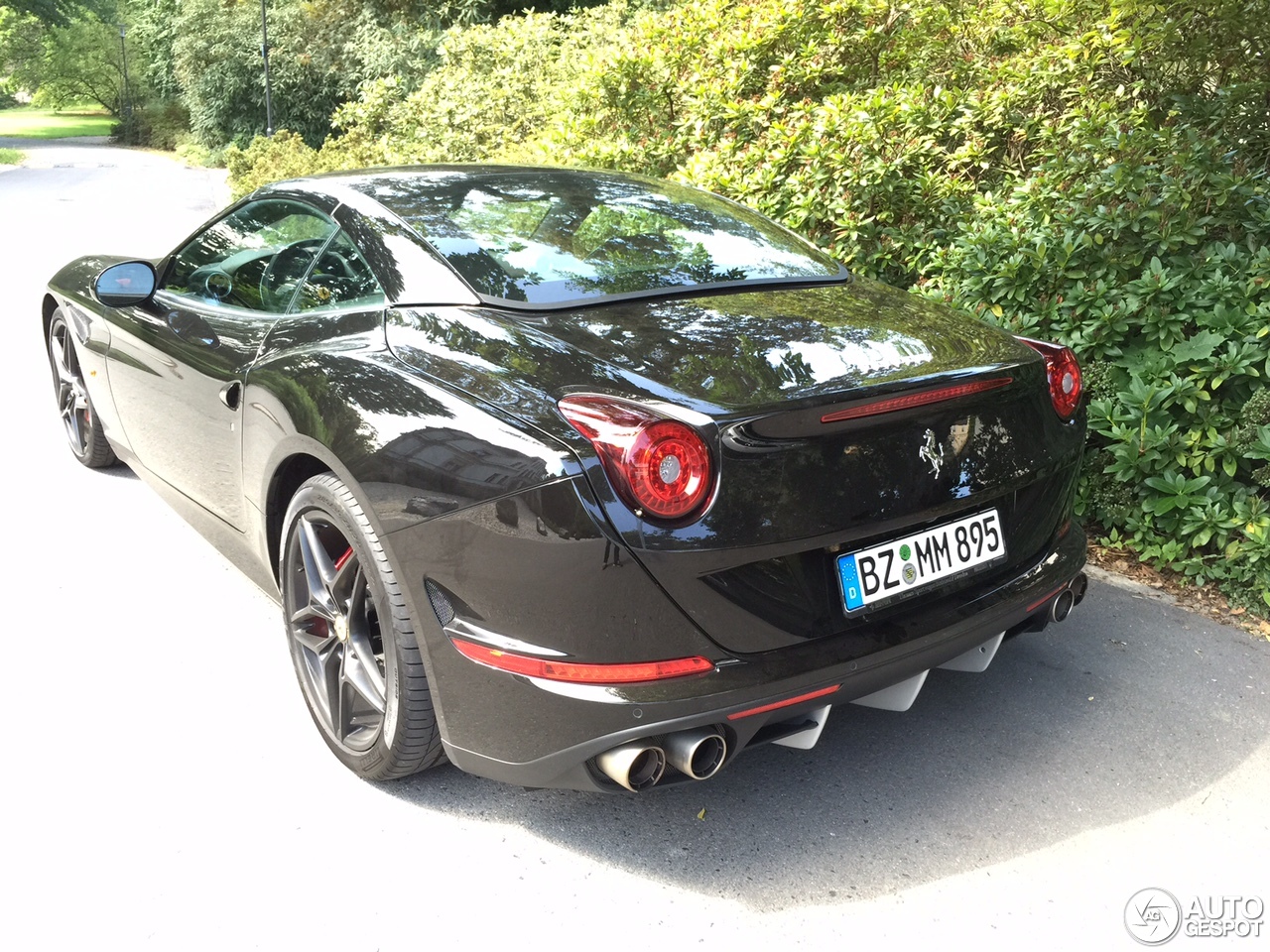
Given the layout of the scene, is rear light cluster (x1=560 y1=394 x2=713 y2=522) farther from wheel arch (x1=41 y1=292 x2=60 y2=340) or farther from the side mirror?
wheel arch (x1=41 y1=292 x2=60 y2=340)

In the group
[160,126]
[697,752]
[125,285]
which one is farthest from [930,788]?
[160,126]

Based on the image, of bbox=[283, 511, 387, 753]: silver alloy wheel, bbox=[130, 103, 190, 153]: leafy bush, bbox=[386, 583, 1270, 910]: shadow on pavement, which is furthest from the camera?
bbox=[130, 103, 190, 153]: leafy bush

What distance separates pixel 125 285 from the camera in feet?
11.7

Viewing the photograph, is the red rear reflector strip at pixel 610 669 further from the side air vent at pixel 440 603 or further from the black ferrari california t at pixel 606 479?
the side air vent at pixel 440 603

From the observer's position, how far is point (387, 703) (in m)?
2.38

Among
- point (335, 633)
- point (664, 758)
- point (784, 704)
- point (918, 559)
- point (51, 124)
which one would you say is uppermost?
point (918, 559)

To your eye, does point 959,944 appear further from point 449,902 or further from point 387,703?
point 387,703

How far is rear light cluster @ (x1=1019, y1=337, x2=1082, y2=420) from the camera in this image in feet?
8.70

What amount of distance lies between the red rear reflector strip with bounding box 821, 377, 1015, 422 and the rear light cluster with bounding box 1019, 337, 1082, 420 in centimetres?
30

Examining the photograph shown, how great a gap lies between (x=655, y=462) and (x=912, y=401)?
2.03ft

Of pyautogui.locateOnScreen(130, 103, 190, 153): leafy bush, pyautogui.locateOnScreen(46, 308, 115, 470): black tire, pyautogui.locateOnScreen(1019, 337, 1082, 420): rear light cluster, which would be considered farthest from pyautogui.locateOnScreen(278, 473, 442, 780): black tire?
pyautogui.locateOnScreen(130, 103, 190, 153): leafy bush

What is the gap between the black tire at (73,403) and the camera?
4.81m

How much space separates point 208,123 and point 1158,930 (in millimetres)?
43233

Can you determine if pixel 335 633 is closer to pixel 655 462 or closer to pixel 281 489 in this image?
pixel 281 489
